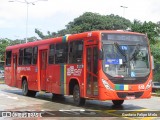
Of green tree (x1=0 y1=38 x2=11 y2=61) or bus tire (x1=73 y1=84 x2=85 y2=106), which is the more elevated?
green tree (x1=0 y1=38 x2=11 y2=61)

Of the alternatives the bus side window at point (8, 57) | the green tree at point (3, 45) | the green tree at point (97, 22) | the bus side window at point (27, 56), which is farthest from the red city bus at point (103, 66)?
the green tree at point (3, 45)

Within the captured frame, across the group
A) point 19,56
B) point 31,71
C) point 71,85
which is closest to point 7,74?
point 19,56

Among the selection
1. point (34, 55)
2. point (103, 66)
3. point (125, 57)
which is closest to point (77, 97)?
point (103, 66)

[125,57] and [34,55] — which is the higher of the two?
[34,55]

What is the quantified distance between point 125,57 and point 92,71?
141cm

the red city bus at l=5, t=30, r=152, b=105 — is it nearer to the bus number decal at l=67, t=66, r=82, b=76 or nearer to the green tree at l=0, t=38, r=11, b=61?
the bus number decal at l=67, t=66, r=82, b=76

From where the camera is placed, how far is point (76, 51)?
17.8 metres

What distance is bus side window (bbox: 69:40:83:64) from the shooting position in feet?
57.2

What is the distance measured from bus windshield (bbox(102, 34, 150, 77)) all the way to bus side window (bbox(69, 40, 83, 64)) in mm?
1694

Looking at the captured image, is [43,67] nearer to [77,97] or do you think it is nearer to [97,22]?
[77,97]

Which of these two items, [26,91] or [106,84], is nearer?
[106,84]

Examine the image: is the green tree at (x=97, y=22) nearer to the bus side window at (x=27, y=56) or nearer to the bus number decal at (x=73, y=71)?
the bus side window at (x=27, y=56)

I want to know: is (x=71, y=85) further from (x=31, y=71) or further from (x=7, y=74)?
(x=7, y=74)

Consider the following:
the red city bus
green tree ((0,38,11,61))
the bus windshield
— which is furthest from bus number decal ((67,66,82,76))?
green tree ((0,38,11,61))
